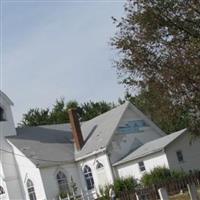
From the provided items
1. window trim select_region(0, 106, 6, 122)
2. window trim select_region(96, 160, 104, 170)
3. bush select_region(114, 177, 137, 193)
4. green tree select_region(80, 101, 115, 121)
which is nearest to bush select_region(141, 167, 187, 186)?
bush select_region(114, 177, 137, 193)

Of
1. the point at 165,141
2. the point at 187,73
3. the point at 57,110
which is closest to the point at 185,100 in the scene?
the point at 187,73

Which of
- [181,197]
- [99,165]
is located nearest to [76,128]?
[99,165]

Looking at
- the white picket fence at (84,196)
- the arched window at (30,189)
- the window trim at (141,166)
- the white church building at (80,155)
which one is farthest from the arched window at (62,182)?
the window trim at (141,166)

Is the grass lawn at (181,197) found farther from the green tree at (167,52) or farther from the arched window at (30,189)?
the arched window at (30,189)

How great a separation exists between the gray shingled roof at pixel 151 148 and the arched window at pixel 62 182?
5.09 m

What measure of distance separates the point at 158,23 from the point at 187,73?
6.90ft

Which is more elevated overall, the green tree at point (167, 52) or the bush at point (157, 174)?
the green tree at point (167, 52)

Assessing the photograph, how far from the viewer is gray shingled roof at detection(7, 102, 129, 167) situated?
160ft

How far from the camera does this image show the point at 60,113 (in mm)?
83438

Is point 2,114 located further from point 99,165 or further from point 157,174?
point 157,174

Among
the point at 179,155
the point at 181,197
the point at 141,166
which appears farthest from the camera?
the point at 141,166

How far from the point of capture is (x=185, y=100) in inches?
794

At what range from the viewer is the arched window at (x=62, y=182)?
161 ft

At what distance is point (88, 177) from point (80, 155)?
194 cm
